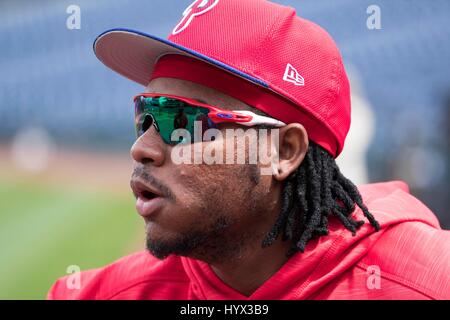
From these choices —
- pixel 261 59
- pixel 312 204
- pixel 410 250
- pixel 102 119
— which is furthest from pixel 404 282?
pixel 102 119

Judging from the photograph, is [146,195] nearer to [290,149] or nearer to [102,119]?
[290,149]

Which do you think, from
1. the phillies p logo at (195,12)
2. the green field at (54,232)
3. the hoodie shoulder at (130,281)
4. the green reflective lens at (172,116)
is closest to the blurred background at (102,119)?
the green field at (54,232)

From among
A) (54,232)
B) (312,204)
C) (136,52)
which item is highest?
(136,52)

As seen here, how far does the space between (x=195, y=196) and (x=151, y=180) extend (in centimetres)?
16

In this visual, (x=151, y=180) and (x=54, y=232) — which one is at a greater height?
(x=151, y=180)

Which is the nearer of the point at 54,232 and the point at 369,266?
the point at 369,266

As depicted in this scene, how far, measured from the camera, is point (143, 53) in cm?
258

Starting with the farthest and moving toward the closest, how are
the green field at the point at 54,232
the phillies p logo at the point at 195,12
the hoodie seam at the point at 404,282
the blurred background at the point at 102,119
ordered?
the green field at the point at 54,232 → the blurred background at the point at 102,119 → the phillies p logo at the point at 195,12 → the hoodie seam at the point at 404,282

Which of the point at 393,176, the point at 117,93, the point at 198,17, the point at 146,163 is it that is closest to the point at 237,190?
the point at 146,163

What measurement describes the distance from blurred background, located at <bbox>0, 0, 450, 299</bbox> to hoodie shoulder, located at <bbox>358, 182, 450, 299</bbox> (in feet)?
8.83

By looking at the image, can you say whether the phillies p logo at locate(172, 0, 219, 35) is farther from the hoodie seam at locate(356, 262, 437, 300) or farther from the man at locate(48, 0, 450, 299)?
the hoodie seam at locate(356, 262, 437, 300)

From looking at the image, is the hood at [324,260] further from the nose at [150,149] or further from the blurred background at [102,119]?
the blurred background at [102,119]

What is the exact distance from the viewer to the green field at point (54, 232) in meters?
6.32

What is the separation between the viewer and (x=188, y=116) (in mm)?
2365
